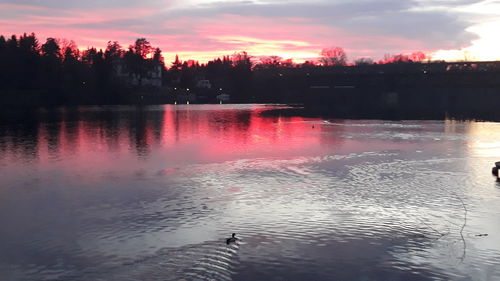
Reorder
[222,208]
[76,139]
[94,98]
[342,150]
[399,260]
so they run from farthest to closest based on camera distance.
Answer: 1. [94,98]
2. [76,139]
3. [342,150]
4. [222,208]
5. [399,260]

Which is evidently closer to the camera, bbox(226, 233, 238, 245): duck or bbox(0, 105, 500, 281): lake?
bbox(0, 105, 500, 281): lake

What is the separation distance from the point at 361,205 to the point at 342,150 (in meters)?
26.5

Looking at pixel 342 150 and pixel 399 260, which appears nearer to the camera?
pixel 399 260

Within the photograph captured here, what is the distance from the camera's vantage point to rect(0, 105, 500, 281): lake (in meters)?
18.2

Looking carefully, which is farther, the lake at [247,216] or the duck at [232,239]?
the duck at [232,239]

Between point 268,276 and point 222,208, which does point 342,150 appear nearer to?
point 222,208

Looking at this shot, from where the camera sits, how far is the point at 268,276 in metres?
17.4

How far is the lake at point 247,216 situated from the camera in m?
18.2

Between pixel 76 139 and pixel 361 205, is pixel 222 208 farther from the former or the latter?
pixel 76 139

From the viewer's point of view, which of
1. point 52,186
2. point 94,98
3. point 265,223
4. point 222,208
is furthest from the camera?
point 94,98

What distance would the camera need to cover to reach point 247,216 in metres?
25.0

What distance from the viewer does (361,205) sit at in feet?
90.4

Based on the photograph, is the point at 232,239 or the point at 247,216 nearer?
the point at 232,239

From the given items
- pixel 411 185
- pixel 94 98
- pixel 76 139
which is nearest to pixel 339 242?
pixel 411 185
